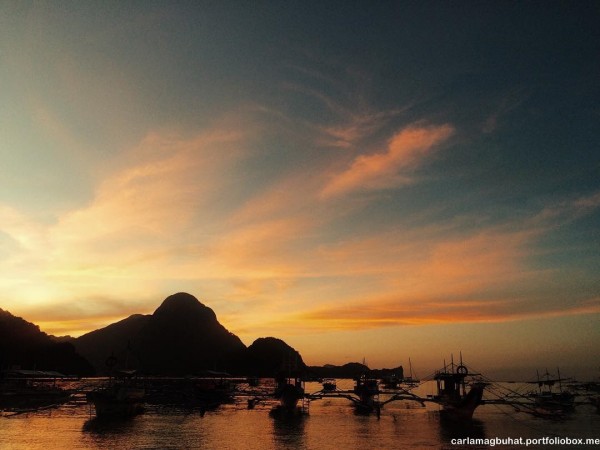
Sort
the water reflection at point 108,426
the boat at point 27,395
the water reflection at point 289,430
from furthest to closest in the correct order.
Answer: the boat at point 27,395 < the water reflection at point 108,426 < the water reflection at point 289,430

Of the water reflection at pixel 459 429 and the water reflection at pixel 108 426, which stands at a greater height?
the water reflection at pixel 108 426

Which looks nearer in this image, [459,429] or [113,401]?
[459,429]

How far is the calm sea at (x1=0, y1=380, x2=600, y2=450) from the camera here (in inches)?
1734

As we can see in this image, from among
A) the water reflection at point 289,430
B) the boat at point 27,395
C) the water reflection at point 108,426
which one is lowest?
the water reflection at point 289,430

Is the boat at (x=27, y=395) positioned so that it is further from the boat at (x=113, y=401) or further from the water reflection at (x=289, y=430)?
the water reflection at (x=289, y=430)

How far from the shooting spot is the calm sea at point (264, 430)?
1734 inches

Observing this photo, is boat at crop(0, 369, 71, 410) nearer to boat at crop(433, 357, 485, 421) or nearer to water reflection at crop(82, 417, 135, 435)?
water reflection at crop(82, 417, 135, 435)

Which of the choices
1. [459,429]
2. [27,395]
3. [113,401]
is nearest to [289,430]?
[459,429]

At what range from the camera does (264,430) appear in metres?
54.4

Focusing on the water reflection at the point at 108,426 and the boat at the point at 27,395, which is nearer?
the water reflection at the point at 108,426

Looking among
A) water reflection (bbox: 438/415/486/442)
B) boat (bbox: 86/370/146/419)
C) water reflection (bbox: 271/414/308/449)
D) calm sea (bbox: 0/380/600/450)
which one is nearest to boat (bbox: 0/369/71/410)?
calm sea (bbox: 0/380/600/450)

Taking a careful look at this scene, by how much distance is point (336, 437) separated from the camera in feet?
163

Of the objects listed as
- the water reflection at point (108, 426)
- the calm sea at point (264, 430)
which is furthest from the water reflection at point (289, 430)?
the water reflection at point (108, 426)

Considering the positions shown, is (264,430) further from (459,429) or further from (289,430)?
(459,429)
